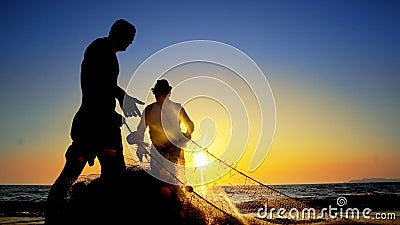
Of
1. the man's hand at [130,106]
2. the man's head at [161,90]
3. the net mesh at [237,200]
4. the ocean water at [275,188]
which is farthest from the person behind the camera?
the ocean water at [275,188]

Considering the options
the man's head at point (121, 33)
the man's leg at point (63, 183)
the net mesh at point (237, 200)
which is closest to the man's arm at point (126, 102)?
the man's head at point (121, 33)

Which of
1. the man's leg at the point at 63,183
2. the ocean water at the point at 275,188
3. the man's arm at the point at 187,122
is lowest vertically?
the man's leg at the point at 63,183

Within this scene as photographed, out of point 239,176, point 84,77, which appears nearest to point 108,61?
point 84,77

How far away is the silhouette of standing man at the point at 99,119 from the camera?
16.1 feet

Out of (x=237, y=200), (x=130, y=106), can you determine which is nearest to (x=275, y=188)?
(x=237, y=200)

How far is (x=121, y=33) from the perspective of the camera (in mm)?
5285

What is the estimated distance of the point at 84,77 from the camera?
520cm

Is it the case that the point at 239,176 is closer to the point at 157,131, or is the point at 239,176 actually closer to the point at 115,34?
the point at 157,131

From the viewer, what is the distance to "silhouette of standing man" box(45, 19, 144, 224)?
490cm

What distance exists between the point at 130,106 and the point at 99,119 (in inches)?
25.5

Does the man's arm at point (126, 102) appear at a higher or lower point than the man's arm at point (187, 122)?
lower

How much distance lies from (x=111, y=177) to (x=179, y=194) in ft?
3.51

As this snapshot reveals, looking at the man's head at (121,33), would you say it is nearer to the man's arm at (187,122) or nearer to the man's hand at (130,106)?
the man's hand at (130,106)

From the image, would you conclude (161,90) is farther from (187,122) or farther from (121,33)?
(121,33)
